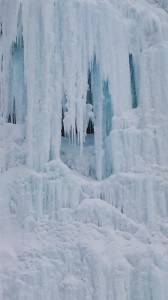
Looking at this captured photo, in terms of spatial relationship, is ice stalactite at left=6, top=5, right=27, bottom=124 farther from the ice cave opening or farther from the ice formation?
the ice cave opening

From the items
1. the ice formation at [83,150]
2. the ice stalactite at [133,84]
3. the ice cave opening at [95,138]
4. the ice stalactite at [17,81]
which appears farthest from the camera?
the ice stalactite at [133,84]

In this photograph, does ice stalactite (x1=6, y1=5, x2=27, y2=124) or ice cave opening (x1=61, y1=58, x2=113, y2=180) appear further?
ice stalactite (x1=6, y1=5, x2=27, y2=124)

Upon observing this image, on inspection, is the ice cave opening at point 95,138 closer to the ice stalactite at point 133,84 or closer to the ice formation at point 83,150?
the ice formation at point 83,150

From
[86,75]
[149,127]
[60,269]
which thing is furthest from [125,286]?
[86,75]

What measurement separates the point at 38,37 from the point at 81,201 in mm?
3621

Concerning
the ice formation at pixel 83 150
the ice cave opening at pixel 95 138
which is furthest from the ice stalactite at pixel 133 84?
the ice cave opening at pixel 95 138

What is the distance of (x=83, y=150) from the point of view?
12.6 meters

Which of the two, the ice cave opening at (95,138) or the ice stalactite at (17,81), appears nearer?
the ice cave opening at (95,138)

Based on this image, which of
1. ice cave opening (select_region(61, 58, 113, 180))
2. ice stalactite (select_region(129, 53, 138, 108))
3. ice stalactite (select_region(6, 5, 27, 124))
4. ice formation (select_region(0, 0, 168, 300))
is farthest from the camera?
ice stalactite (select_region(129, 53, 138, 108))

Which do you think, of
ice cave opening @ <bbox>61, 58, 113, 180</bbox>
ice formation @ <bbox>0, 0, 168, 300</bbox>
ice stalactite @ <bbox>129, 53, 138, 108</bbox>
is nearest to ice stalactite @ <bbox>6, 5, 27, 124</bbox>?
ice formation @ <bbox>0, 0, 168, 300</bbox>

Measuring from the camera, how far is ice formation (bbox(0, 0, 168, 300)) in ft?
34.4

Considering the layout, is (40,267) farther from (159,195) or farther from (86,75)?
(86,75)

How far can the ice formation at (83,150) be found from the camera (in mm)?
10484

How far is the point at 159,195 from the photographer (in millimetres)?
11336
